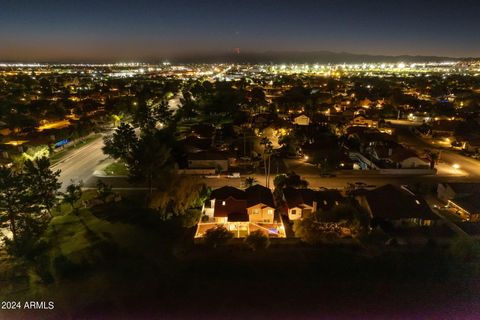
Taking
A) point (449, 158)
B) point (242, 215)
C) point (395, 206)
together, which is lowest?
point (242, 215)

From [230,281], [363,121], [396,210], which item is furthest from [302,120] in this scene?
[230,281]

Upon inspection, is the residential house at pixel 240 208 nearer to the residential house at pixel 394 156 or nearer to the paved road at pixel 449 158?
the residential house at pixel 394 156

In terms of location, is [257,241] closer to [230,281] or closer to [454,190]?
[230,281]

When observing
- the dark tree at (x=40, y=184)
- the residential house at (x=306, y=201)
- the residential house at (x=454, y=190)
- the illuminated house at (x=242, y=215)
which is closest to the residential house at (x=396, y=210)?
the residential house at (x=306, y=201)

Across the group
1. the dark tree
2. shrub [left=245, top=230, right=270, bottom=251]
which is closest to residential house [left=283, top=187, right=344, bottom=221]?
shrub [left=245, top=230, right=270, bottom=251]

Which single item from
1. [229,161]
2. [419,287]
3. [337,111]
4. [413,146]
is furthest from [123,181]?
[337,111]

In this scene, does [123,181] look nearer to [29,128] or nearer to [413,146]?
[29,128]
